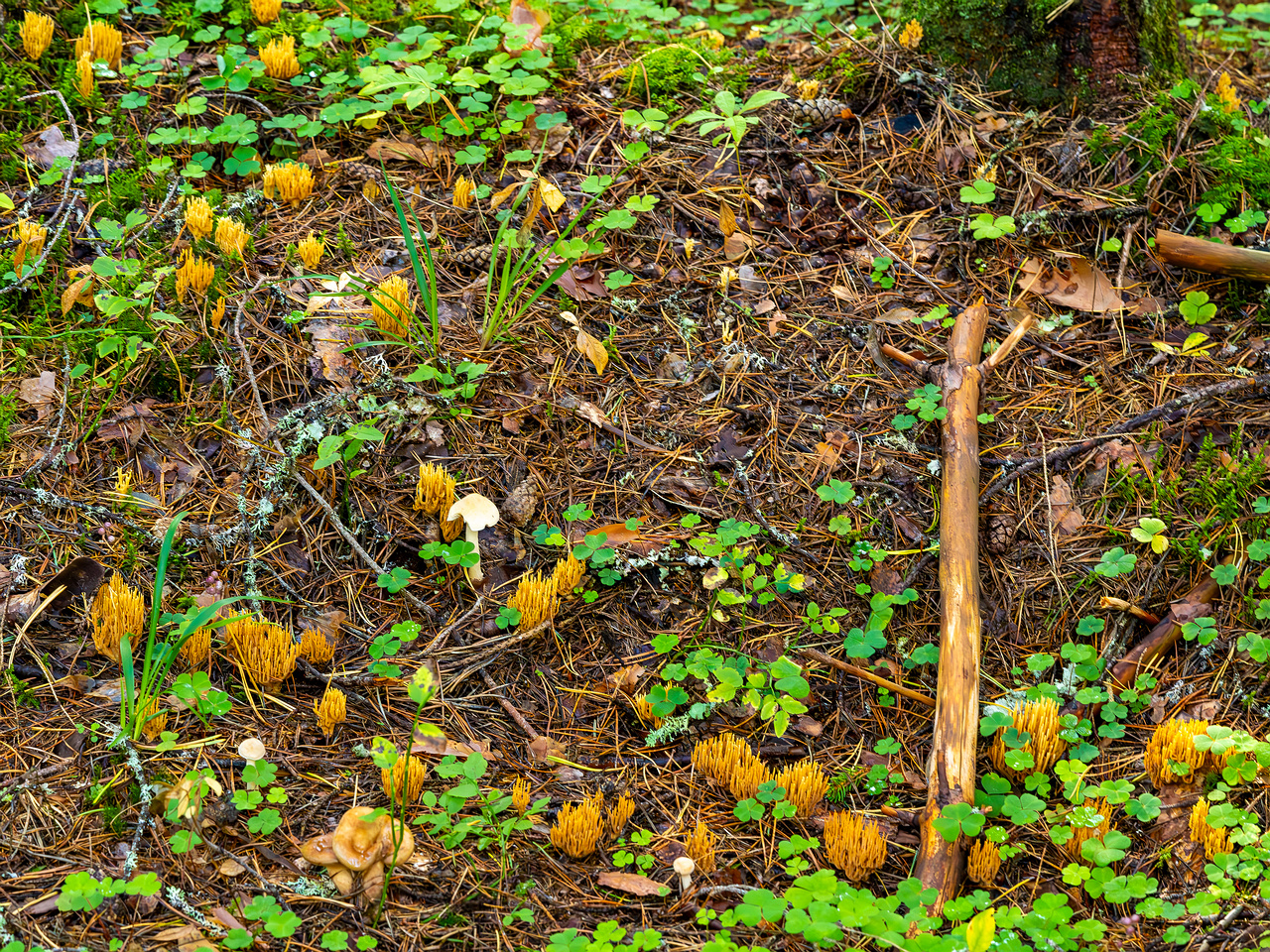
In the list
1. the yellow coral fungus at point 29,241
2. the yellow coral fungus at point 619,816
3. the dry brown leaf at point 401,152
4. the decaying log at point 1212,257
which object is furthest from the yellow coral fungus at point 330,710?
the decaying log at point 1212,257

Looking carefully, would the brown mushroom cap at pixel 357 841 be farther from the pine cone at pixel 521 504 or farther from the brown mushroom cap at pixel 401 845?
the pine cone at pixel 521 504

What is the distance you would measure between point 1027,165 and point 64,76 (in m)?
4.51

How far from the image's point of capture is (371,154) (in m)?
4.55

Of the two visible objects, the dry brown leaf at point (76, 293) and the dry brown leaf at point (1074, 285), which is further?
the dry brown leaf at point (1074, 285)

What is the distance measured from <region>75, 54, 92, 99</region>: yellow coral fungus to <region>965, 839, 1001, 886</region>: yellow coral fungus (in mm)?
4807

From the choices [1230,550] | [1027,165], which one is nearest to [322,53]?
[1027,165]

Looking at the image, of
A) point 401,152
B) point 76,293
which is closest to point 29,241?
point 76,293

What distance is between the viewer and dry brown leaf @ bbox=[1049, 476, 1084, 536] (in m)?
3.63

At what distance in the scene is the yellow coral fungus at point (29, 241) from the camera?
3.85 meters

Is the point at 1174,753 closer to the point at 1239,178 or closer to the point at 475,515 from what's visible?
the point at 475,515

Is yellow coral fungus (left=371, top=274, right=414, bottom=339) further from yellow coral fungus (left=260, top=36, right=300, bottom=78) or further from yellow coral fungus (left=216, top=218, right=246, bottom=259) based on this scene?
yellow coral fungus (left=260, top=36, right=300, bottom=78)

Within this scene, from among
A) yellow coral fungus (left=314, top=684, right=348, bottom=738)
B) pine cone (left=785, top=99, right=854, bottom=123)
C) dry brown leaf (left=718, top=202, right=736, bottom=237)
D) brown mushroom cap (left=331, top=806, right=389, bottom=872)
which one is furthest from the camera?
pine cone (left=785, top=99, right=854, bottom=123)

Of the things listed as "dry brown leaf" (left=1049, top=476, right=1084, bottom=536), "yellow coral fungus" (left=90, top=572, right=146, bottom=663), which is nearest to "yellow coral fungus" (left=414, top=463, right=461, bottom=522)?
"yellow coral fungus" (left=90, top=572, right=146, bottom=663)

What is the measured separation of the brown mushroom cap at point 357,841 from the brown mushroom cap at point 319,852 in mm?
31
